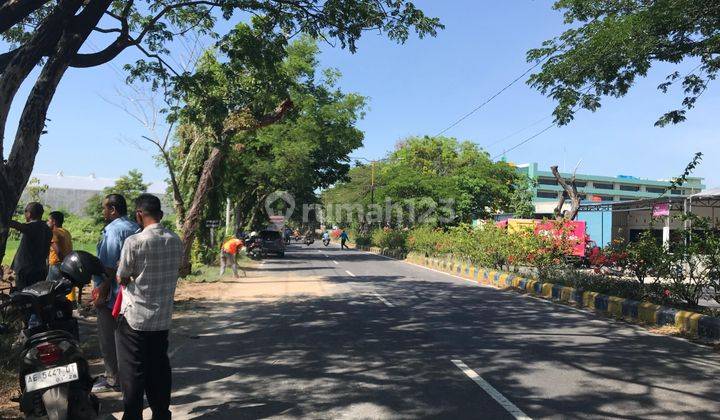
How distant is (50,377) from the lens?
3756 millimetres

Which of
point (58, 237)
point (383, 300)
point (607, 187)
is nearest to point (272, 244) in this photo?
point (383, 300)

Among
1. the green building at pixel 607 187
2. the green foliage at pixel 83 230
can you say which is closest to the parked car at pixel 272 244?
the green foliage at pixel 83 230

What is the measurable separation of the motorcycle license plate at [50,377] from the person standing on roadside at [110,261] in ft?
3.74

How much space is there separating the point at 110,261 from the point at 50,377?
1.49m

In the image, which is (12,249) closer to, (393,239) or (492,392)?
(393,239)

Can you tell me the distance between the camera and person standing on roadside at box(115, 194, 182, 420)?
3.99 metres

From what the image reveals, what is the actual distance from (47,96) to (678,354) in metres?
8.37

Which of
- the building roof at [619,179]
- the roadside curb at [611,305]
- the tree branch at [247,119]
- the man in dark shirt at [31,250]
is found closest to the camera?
the man in dark shirt at [31,250]

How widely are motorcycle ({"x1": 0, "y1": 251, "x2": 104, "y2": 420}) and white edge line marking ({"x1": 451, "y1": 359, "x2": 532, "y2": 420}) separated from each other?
332 cm

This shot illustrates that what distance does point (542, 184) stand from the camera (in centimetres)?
8850

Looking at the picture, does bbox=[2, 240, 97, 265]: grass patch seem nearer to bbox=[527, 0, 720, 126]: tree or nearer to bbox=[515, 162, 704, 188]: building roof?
bbox=[527, 0, 720, 126]: tree

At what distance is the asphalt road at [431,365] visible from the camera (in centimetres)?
489

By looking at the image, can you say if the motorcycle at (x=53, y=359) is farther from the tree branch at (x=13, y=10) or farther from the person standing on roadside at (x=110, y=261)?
the tree branch at (x=13, y=10)

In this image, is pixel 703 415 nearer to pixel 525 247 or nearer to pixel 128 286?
pixel 128 286
